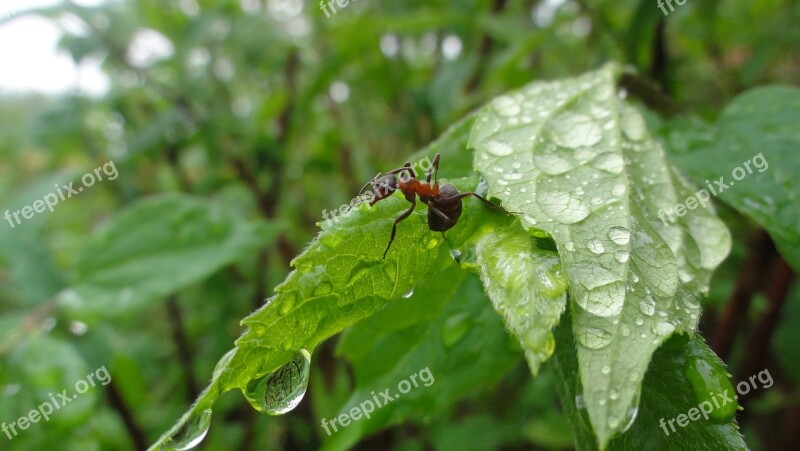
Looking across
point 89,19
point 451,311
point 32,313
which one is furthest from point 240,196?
point 451,311

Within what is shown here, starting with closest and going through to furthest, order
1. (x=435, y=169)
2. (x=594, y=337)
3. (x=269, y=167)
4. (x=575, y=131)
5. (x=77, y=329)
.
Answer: (x=594, y=337)
(x=575, y=131)
(x=435, y=169)
(x=77, y=329)
(x=269, y=167)

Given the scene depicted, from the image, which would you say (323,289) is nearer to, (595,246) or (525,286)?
(525,286)

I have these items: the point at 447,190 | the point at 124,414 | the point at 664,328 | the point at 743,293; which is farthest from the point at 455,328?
the point at 124,414

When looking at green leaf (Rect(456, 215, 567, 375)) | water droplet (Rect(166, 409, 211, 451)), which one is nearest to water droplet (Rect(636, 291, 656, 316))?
green leaf (Rect(456, 215, 567, 375))

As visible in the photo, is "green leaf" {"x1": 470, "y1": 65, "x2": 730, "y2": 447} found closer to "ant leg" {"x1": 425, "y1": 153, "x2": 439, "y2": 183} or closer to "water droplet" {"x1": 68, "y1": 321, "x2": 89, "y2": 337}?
"ant leg" {"x1": 425, "y1": 153, "x2": 439, "y2": 183}

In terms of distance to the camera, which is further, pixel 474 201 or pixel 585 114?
pixel 585 114

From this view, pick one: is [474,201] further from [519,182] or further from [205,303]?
[205,303]
